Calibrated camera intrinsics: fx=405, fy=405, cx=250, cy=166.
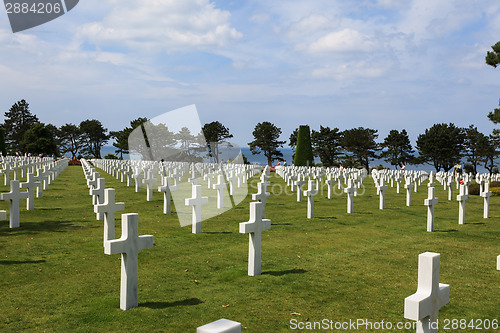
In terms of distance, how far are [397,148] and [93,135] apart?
71618 mm

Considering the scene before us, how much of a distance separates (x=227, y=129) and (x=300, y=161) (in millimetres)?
31321

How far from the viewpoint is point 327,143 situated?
6588 centimetres

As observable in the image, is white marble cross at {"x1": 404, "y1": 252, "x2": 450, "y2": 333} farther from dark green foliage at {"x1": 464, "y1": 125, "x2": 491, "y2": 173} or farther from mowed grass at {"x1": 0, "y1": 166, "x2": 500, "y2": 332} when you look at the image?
dark green foliage at {"x1": 464, "y1": 125, "x2": 491, "y2": 173}

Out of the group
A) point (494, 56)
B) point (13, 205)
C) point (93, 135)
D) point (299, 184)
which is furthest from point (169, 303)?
point (93, 135)

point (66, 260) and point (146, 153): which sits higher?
point (146, 153)

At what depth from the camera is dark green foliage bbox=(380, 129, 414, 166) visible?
6681cm

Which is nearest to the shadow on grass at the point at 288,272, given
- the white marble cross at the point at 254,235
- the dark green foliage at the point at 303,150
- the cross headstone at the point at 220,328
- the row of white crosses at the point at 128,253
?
the white marble cross at the point at 254,235

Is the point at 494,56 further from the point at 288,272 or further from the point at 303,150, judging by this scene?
the point at 303,150

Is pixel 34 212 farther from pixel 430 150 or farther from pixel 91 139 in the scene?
pixel 91 139

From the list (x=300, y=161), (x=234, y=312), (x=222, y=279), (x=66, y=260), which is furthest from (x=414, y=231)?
(x=300, y=161)

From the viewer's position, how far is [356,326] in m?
4.54

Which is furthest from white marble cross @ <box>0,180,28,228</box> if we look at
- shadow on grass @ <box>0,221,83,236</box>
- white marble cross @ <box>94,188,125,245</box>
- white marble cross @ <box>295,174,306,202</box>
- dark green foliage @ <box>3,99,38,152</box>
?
dark green foliage @ <box>3,99,38,152</box>

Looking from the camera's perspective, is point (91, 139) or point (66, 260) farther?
point (91, 139)

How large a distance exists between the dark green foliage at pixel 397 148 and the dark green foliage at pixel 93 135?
68.2 metres
